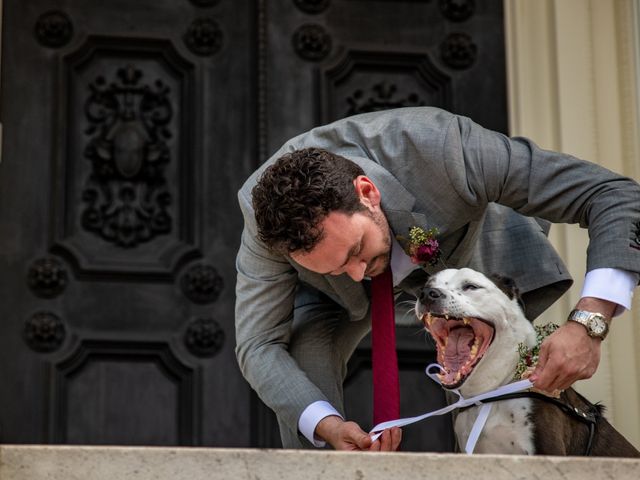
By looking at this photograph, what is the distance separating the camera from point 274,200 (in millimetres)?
3584

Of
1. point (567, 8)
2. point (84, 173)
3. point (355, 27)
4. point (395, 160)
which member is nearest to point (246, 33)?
point (355, 27)

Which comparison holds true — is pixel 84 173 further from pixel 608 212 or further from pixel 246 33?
pixel 608 212

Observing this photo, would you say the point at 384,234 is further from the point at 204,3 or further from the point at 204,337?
the point at 204,3

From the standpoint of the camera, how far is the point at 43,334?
5102mm

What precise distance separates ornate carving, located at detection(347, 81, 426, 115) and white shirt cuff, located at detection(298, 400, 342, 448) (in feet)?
5.78

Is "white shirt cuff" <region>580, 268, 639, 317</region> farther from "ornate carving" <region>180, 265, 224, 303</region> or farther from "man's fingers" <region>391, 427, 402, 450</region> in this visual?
"ornate carving" <region>180, 265, 224, 303</region>

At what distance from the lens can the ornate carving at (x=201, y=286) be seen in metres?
5.22

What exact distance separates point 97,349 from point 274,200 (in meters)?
1.78

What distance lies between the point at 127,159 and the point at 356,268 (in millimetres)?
1737

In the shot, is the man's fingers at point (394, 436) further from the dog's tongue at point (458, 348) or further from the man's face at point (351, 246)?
the man's face at point (351, 246)

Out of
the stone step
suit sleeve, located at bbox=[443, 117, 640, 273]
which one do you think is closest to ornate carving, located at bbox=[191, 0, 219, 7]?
suit sleeve, located at bbox=[443, 117, 640, 273]

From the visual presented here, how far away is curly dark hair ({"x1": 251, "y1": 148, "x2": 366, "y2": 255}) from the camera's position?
11.7 ft

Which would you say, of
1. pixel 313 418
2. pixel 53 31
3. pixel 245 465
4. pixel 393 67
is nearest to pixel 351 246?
pixel 313 418

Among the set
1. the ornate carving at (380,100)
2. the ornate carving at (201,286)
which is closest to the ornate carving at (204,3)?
the ornate carving at (380,100)
